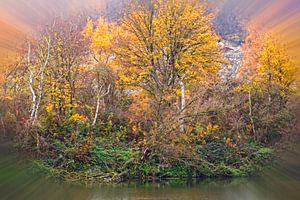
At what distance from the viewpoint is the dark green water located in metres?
8.04

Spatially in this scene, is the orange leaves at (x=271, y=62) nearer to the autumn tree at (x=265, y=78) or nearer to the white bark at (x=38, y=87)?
the autumn tree at (x=265, y=78)

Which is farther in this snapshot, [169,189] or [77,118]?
[77,118]

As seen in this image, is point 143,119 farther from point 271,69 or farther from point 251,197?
point 271,69

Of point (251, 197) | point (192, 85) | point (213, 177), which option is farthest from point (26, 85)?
point (251, 197)

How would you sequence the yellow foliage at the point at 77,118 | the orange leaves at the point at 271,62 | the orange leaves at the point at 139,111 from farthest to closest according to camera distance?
the orange leaves at the point at 271,62 < the yellow foliage at the point at 77,118 < the orange leaves at the point at 139,111

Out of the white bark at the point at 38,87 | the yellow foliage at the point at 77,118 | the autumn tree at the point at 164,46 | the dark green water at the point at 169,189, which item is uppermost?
the autumn tree at the point at 164,46

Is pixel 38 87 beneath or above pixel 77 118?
above

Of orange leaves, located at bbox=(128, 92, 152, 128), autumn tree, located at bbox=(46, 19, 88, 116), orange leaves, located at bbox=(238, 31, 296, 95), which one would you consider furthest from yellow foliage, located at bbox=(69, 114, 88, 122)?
orange leaves, located at bbox=(238, 31, 296, 95)

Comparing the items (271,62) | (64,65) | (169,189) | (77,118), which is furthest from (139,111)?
(271,62)

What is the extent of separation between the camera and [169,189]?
887 centimetres

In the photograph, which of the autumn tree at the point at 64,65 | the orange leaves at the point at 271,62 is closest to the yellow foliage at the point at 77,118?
the autumn tree at the point at 64,65

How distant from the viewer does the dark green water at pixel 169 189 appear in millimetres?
8039

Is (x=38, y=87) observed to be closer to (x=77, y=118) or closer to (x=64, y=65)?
(x=64, y=65)

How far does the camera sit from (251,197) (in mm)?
7883
